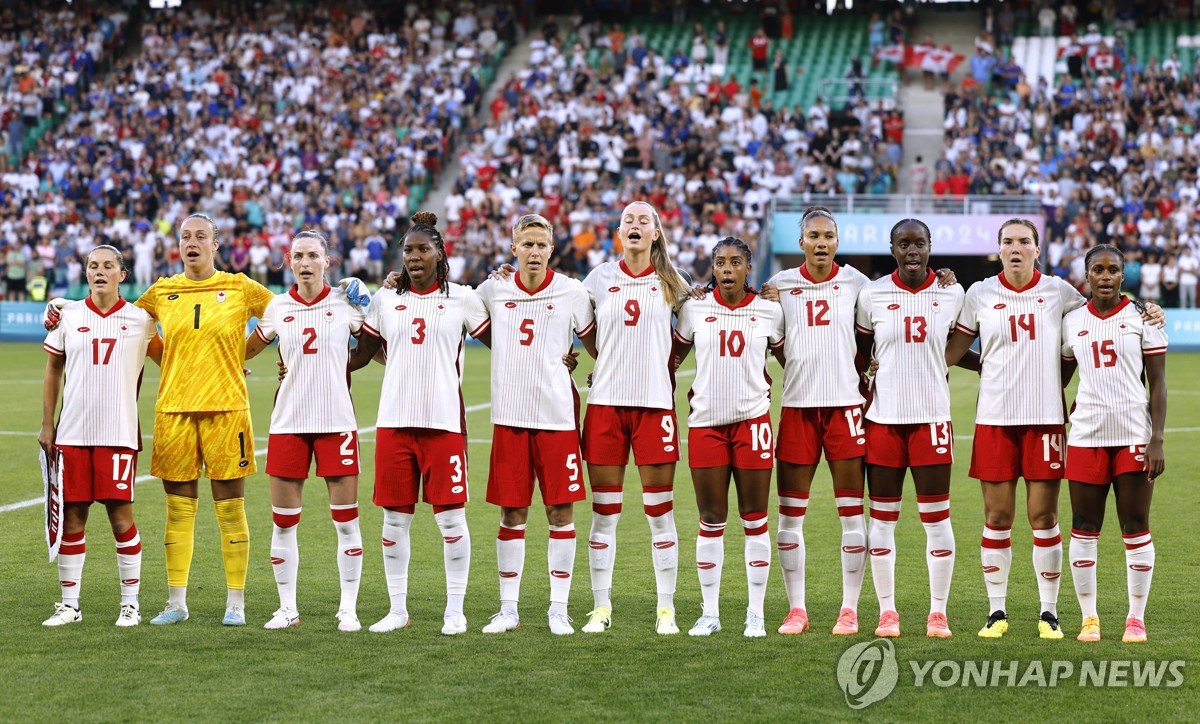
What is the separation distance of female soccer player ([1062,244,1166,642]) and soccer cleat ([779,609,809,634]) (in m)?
1.27

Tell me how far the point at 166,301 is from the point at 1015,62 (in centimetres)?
2887

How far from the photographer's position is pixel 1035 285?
22.6 feet

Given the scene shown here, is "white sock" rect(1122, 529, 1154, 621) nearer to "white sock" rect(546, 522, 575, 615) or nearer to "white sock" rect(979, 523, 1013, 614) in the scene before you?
"white sock" rect(979, 523, 1013, 614)

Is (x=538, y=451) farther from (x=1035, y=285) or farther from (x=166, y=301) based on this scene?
(x=1035, y=285)

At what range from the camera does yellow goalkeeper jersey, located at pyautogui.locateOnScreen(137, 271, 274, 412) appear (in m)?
7.12

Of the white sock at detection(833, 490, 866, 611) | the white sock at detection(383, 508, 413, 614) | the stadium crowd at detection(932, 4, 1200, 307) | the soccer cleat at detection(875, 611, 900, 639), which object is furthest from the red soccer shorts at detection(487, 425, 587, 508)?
the stadium crowd at detection(932, 4, 1200, 307)

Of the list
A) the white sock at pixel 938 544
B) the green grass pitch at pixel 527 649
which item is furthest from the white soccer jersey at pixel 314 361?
the white sock at pixel 938 544

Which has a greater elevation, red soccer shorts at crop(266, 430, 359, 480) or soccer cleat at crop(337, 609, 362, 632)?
red soccer shorts at crop(266, 430, 359, 480)

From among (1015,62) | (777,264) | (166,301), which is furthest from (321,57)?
(166,301)

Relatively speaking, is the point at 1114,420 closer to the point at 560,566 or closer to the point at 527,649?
the point at 560,566

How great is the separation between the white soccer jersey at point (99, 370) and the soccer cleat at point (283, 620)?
1097mm

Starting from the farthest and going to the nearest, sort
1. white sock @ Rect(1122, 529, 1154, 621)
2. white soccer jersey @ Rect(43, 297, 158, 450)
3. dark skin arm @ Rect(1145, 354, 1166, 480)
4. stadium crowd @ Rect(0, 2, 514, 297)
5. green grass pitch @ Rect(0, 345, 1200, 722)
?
stadium crowd @ Rect(0, 2, 514, 297) → white soccer jersey @ Rect(43, 297, 158, 450) → white sock @ Rect(1122, 529, 1154, 621) → dark skin arm @ Rect(1145, 354, 1166, 480) → green grass pitch @ Rect(0, 345, 1200, 722)

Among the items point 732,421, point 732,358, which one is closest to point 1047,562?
point 732,421

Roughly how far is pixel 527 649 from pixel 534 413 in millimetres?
1112
